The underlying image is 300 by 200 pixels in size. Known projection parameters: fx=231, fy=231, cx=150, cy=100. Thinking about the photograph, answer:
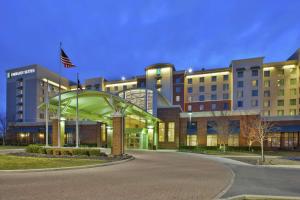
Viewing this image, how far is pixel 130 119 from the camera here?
41.5 metres

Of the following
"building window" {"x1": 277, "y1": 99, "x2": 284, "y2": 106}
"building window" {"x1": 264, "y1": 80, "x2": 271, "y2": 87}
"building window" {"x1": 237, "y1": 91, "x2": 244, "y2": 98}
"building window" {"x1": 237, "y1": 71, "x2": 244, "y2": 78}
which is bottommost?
"building window" {"x1": 277, "y1": 99, "x2": 284, "y2": 106}

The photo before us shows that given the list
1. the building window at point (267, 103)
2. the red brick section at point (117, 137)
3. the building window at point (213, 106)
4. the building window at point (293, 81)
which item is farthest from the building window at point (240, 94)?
the red brick section at point (117, 137)

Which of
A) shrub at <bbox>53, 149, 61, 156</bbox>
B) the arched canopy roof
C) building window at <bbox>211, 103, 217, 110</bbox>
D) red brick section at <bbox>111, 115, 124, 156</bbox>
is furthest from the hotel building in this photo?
shrub at <bbox>53, 149, 61, 156</bbox>

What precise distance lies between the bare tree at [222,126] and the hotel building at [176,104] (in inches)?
7.3

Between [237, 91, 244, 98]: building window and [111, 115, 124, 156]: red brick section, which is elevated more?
[237, 91, 244, 98]: building window

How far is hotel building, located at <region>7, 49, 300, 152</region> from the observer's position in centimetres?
4056

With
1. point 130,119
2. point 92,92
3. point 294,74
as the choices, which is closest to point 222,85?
point 294,74

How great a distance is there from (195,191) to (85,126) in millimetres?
46224

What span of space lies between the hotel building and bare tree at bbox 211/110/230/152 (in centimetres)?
19

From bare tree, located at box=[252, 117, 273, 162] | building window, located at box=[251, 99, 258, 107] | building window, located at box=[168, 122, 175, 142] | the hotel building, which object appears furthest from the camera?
building window, located at box=[251, 99, 258, 107]

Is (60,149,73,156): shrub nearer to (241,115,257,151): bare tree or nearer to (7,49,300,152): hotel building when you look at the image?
→ (7,49,300,152): hotel building

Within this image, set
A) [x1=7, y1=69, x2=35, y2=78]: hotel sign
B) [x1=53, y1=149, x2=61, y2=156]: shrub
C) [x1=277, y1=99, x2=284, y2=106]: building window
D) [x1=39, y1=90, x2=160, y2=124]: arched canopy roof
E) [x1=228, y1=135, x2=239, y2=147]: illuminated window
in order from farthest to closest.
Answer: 1. [x1=7, y1=69, x2=35, y2=78]: hotel sign
2. [x1=277, y1=99, x2=284, y2=106]: building window
3. [x1=228, y1=135, x2=239, y2=147]: illuminated window
4. [x1=39, y1=90, x2=160, y2=124]: arched canopy roof
5. [x1=53, y1=149, x2=61, y2=156]: shrub

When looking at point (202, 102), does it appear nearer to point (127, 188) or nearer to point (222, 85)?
point (222, 85)

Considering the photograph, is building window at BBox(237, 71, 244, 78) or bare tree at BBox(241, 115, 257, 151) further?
building window at BBox(237, 71, 244, 78)
